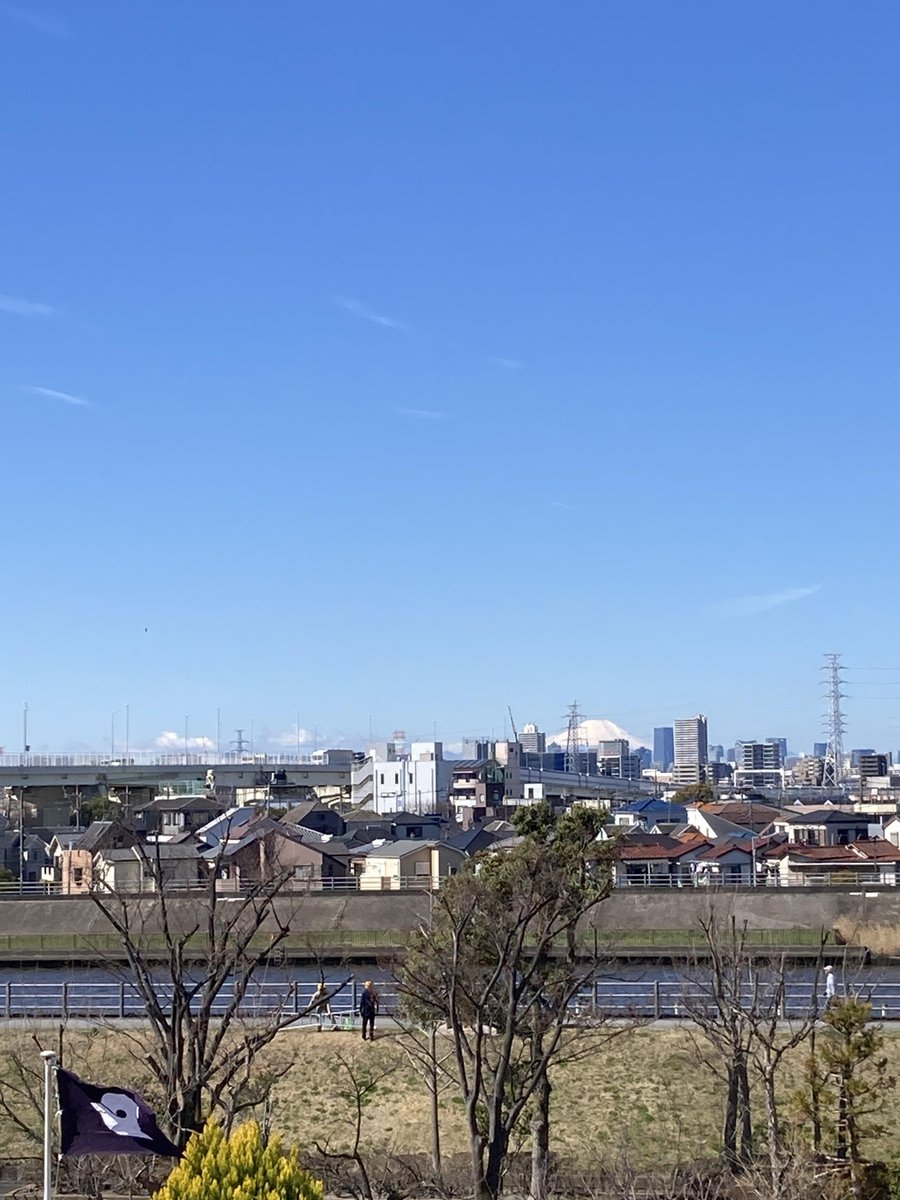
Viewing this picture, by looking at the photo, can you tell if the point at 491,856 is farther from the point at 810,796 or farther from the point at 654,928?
the point at 810,796

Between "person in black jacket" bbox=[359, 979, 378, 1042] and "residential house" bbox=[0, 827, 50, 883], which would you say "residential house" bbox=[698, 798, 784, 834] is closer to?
"residential house" bbox=[0, 827, 50, 883]

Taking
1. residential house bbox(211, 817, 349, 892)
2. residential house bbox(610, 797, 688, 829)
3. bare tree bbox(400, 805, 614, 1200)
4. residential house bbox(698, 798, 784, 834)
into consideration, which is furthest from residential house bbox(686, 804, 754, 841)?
bare tree bbox(400, 805, 614, 1200)

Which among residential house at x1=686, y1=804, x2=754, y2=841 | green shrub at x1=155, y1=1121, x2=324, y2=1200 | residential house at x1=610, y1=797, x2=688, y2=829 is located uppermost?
green shrub at x1=155, y1=1121, x2=324, y2=1200

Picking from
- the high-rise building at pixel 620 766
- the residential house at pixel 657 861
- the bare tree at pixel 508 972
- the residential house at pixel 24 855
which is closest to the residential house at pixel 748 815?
the residential house at pixel 657 861

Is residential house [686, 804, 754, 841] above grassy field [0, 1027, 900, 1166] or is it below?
above

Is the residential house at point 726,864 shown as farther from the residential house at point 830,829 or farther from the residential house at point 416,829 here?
the residential house at point 416,829

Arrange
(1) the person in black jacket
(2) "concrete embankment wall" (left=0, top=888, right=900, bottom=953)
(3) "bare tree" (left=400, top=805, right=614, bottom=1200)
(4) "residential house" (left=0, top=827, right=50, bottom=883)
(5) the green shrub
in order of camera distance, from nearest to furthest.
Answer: (5) the green shrub < (3) "bare tree" (left=400, top=805, right=614, bottom=1200) < (1) the person in black jacket < (2) "concrete embankment wall" (left=0, top=888, right=900, bottom=953) < (4) "residential house" (left=0, top=827, right=50, bottom=883)

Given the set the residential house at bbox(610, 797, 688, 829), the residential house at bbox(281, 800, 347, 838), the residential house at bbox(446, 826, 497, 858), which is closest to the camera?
the residential house at bbox(446, 826, 497, 858)

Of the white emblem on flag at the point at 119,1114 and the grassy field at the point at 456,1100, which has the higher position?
the white emblem on flag at the point at 119,1114

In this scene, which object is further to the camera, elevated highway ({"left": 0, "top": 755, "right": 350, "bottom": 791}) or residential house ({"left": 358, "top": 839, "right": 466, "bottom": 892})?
elevated highway ({"left": 0, "top": 755, "right": 350, "bottom": 791})
